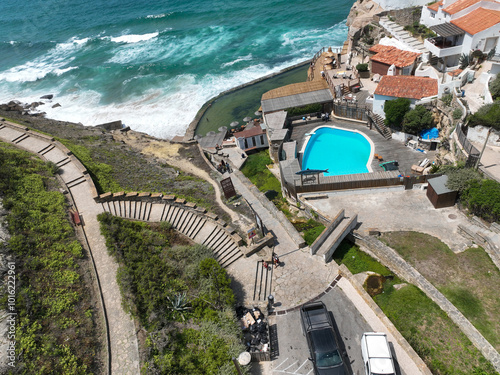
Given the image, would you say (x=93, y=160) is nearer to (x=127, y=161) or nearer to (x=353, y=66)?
(x=127, y=161)

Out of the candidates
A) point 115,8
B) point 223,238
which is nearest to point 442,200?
point 223,238

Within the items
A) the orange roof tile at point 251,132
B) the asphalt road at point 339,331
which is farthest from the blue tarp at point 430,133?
the asphalt road at point 339,331

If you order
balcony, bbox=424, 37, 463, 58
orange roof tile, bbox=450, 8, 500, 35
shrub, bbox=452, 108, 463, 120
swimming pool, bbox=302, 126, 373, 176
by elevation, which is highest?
orange roof tile, bbox=450, 8, 500, 35

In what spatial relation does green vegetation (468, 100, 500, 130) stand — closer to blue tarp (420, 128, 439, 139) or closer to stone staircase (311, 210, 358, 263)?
blue tarp (420, 128, 439, 139)

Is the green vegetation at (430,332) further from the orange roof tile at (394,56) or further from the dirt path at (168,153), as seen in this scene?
the orange roof tile at (394,56)

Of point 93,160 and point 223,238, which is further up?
point 93,160

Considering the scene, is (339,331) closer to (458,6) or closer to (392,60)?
(392,60)

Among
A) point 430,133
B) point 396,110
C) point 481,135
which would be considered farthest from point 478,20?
point 481,135

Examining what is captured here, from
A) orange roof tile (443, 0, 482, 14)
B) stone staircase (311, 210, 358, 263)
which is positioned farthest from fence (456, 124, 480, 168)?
orange roof tile (443, 0, 482, 14)
